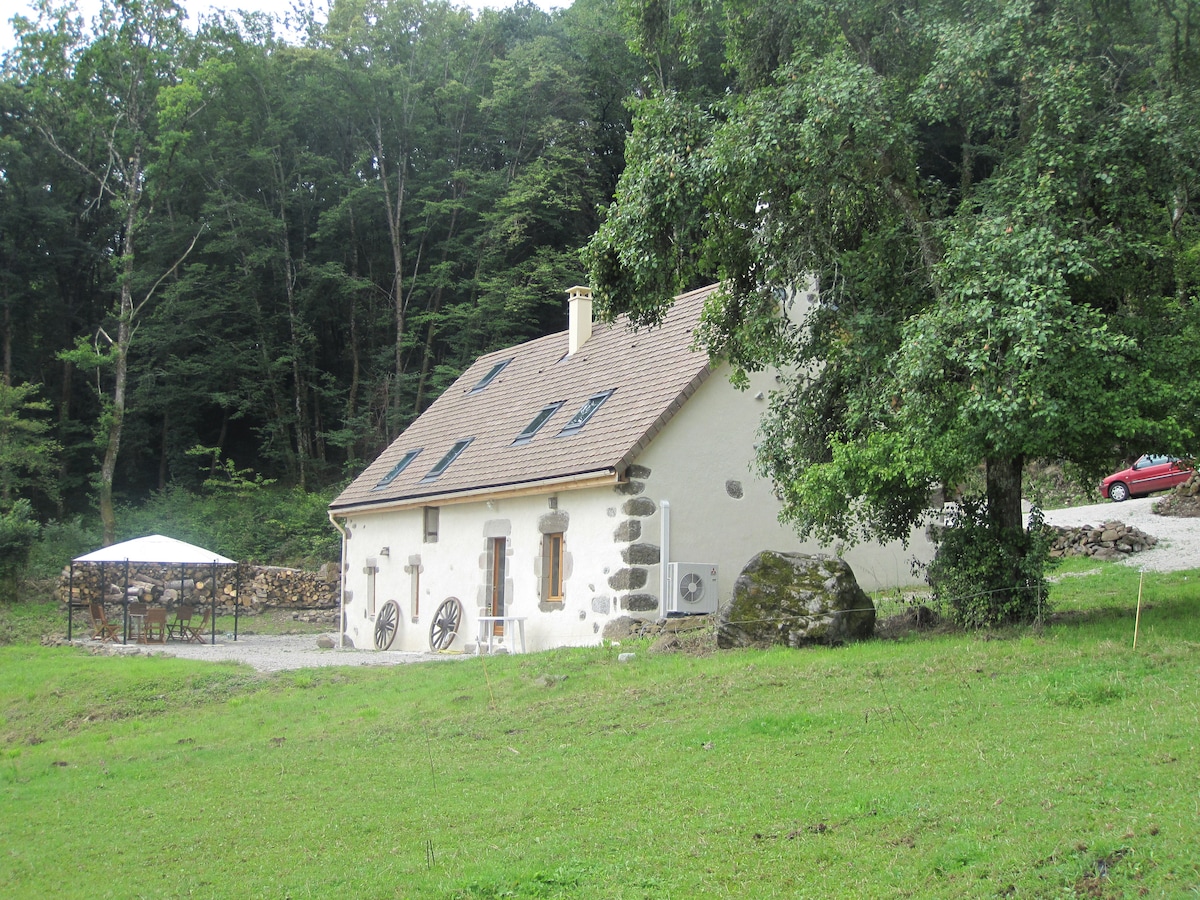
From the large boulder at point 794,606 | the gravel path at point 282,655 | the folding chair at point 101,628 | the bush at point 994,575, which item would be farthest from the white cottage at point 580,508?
the folding chair at point 101,628

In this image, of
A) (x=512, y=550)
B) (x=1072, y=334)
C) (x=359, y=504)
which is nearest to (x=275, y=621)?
(x=359, y=504)

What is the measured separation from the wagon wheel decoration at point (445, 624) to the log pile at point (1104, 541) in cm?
1062

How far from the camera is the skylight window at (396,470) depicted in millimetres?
22062

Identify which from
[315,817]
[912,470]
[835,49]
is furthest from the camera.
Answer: [835,49]

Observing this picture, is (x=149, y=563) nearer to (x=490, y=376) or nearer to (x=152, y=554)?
(x=152, y=554)

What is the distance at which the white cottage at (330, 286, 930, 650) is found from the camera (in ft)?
50.9

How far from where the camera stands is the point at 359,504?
71.6 feet

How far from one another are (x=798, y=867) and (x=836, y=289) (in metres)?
7.89

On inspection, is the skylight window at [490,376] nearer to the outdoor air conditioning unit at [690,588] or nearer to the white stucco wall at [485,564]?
the white stucco wall at [485,564]

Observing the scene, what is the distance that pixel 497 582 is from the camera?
1816 cm

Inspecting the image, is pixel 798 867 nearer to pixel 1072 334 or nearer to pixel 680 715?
pixel 680 715

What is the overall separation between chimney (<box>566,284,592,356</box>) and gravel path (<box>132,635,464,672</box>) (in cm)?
691

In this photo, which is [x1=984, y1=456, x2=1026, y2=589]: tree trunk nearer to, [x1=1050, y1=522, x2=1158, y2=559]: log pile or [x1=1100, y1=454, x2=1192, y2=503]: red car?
[x1=1050, y1=522, x2=1158, y2=559]: log pile

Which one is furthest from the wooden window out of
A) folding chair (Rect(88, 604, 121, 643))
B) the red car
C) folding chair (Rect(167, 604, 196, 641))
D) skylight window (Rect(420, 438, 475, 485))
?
the red car
